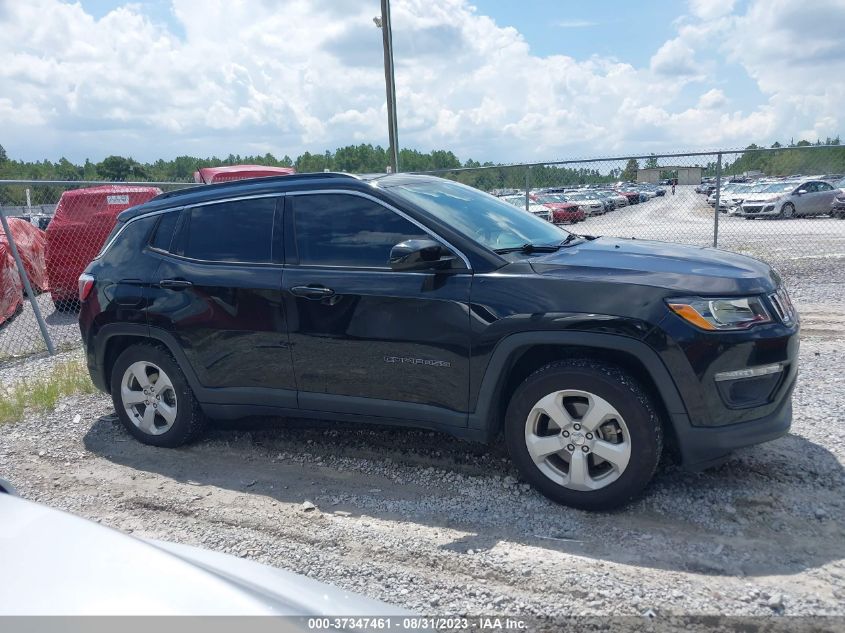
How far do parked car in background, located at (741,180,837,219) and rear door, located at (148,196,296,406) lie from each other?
1618 cm

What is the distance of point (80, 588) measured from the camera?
1.78 m

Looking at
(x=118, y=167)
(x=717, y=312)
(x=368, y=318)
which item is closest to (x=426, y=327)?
(x=368, y=318)

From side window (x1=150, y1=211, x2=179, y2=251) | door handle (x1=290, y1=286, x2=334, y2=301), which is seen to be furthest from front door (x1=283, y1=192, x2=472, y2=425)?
side window (x1=150, y1=211, x2=179, y2=251)

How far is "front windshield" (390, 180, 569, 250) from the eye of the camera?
4344mm

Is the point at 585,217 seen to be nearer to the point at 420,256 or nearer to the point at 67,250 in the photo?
the point at 67,250

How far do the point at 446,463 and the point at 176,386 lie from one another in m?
→ 2.01

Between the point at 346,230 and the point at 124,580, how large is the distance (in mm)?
2909

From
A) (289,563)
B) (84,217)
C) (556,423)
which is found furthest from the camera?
(84,217)

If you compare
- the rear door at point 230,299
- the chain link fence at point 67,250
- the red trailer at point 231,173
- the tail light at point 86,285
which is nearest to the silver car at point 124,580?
the rear door at point 230,299

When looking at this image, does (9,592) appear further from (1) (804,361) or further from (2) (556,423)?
(1) (804,361)

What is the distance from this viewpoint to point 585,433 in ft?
12.2

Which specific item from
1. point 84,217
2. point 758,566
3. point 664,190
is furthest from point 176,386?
point 664,190

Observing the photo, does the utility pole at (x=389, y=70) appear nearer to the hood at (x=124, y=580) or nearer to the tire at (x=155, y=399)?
the tire at (x=155, y=399)

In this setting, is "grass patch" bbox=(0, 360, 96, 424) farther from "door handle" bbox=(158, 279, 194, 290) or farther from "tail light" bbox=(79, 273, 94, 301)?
"door handle" bbox=(158, 279, 194, 290)
